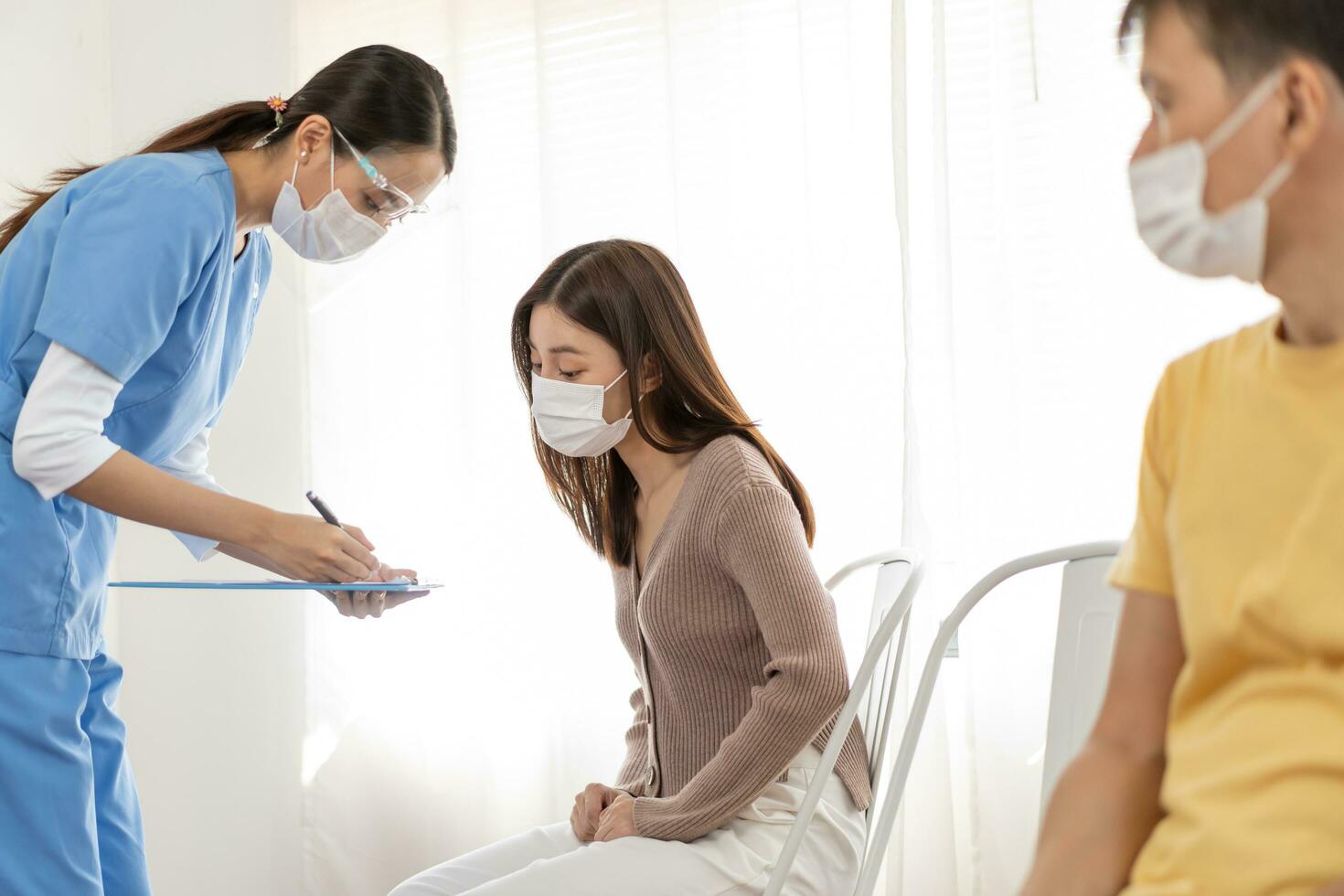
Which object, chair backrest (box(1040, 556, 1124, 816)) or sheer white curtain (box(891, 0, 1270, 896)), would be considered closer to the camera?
chair backrest (box(1040, 556, 1124, 816))

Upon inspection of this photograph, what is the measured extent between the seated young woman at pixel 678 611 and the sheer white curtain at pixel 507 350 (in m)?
0.65

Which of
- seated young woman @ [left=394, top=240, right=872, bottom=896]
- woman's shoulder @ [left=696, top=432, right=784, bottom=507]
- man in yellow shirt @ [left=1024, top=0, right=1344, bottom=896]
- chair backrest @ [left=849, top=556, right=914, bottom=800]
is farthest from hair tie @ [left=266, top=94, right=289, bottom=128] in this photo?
man in yellow shirt @ [left=1024, top=0, right=1344, bottom=896]

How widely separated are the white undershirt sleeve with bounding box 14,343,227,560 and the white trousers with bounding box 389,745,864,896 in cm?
60

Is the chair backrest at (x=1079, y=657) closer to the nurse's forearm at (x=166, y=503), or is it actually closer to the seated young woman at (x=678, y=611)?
the seated young woman at (x=678, y=611)

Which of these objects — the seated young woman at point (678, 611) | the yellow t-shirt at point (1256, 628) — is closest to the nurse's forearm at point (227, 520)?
the seated young woman at point (678, 611)

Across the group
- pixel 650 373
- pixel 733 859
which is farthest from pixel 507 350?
pixel 733 859

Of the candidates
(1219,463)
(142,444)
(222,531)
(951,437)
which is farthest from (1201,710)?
(951,437)

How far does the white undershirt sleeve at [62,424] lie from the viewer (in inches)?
45.4

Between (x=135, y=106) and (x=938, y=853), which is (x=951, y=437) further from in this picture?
(x=135, y=106)

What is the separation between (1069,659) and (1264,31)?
2.11ft

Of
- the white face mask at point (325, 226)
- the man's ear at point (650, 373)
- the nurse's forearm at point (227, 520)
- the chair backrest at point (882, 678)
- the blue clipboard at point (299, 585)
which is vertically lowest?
the chair backrest at point (882, 678)

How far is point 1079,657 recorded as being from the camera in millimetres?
1107

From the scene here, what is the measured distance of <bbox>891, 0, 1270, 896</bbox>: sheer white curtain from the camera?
1951 mm

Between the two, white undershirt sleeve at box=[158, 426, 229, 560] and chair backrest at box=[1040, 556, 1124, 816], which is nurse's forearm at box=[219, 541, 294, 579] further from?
chair backrest at box=[1040, 556, 1124, 816]
